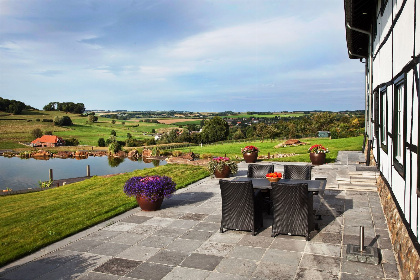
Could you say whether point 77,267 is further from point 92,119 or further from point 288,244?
point 92,119

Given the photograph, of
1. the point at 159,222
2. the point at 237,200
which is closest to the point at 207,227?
the point at 237,200

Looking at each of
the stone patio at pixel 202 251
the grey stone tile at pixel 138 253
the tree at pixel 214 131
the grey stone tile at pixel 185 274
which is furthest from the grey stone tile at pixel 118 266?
the tree at pixel 214 131

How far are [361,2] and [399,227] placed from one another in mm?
6295

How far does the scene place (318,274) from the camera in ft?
13.5

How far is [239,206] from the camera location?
223 inches

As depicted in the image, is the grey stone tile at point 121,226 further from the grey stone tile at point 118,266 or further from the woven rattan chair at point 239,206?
the woven rattan chair at point 239,206

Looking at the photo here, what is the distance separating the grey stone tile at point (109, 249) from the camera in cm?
499

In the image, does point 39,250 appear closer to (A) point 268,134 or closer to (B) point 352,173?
(B) point 352,173

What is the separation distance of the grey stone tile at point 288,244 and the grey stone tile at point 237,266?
0.71 metres

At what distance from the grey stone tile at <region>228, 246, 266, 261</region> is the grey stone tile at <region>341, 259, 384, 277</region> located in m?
1.12

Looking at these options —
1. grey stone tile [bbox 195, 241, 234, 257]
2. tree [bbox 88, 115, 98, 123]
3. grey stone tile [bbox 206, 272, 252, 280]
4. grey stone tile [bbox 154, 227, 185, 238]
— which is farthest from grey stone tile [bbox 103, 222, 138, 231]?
tree [bbox 88, 115, 98, 123]

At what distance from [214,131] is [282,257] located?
186ft

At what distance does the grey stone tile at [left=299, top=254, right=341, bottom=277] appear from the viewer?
4.20 metres

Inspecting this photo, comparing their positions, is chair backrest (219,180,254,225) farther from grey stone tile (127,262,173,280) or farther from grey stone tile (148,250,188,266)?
grey stone tile (127,262,173,280)
